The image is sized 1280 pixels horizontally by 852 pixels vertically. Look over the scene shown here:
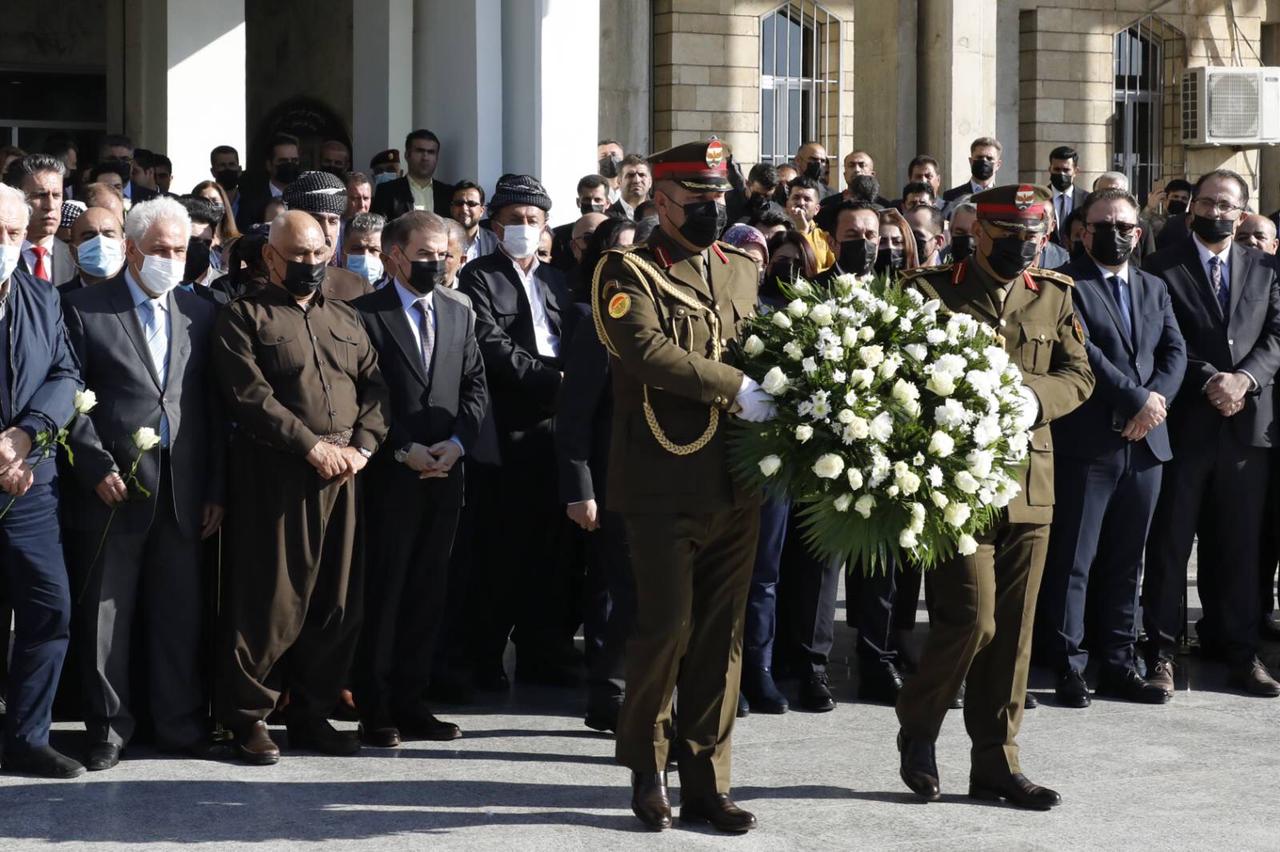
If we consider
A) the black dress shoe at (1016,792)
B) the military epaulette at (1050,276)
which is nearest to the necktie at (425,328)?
the military epaulette at (1050,276)

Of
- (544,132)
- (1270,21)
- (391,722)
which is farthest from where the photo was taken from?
(1270,21)

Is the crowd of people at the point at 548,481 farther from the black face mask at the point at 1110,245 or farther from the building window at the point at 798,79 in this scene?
the building window at the point at 798,79

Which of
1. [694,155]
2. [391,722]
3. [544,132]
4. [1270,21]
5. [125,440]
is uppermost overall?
[1270,21]

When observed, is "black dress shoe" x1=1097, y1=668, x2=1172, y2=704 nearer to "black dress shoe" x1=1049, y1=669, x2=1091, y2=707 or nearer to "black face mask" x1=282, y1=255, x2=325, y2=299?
"black dress shoe" x1=1049, y1=669, x2=1091, y2=707

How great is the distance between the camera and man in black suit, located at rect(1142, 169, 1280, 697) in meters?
8.61

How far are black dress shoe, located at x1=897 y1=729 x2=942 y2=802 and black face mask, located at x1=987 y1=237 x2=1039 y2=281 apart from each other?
5.47 ft

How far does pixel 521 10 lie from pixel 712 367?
8.00 metres

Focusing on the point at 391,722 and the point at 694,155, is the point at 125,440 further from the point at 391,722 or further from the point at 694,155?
the point at 694,155

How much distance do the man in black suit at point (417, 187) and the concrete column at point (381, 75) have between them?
180 cm

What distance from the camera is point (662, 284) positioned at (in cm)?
612

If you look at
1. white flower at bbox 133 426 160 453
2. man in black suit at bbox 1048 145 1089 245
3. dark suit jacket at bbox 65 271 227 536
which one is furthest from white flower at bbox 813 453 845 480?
man in black suit at bbox 1048 145 1089 245

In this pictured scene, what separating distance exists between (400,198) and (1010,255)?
719 cm

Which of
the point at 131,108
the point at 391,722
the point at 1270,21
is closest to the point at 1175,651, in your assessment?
the point at 391,722

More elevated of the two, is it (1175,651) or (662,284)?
(662,284)
